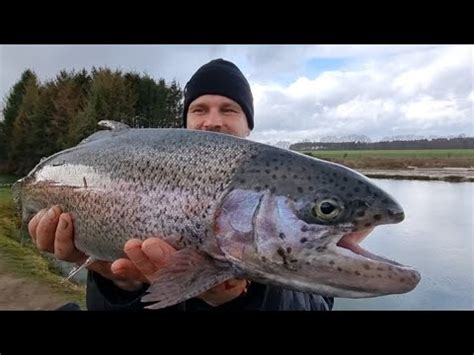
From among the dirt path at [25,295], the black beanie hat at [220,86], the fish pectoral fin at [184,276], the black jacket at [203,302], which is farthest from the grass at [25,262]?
the fish pectoral fin at [184,276]

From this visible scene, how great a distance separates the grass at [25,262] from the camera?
8836 mm

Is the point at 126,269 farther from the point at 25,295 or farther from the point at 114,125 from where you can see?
the point at 25,295

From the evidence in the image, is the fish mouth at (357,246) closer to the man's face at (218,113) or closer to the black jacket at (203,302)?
the black jacket at (203,302)

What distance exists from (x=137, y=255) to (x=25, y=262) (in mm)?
10372

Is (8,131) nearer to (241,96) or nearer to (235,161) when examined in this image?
(241,96)

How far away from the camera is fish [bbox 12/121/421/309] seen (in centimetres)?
167

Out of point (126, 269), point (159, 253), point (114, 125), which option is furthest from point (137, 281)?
point (114, 125)

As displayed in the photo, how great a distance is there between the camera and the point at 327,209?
171cm

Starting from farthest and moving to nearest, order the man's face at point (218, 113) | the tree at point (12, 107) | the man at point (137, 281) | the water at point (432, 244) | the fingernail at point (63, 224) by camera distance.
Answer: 1. the tree at point (12, 107)
2. the water at point (432, 244)
3. the man's face at point (218, 113)
4. the fingernail at point (63, 224)
5. the man at point (137, 281)

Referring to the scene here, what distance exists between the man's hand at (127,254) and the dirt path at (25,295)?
5634mm

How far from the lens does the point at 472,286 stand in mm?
7184

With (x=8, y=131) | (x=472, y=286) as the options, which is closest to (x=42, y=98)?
Answer: (x=8, y=131)

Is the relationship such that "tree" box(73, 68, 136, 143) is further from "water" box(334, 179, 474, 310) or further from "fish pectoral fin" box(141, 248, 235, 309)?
"fish pectoral fin" box(141, 248, 235, 309)

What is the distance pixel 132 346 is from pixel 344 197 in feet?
7.54
